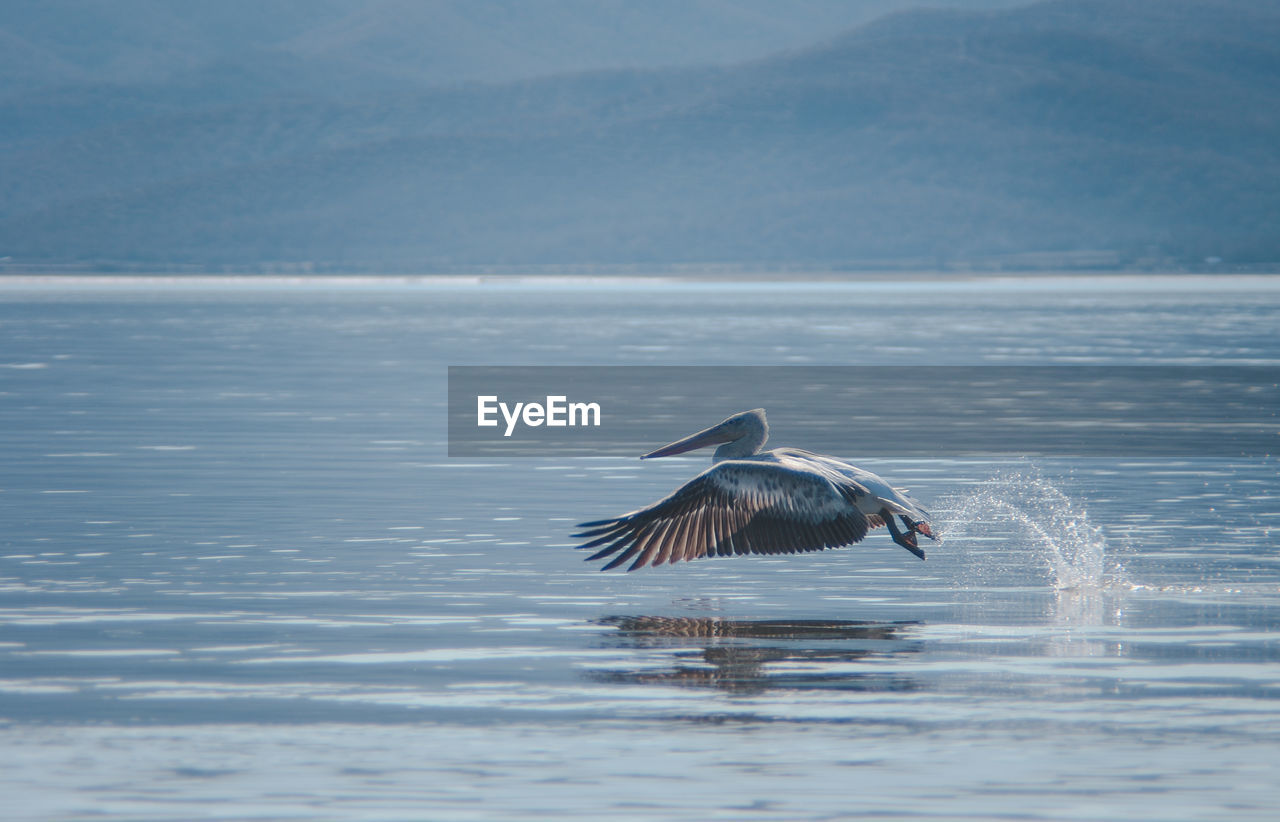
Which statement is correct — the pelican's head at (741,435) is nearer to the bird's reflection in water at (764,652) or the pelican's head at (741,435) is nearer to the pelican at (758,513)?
the pelican at (758,513)

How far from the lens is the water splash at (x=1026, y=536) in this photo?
502 inches

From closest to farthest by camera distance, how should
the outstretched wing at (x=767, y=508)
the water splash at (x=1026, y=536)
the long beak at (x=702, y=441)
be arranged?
1. the outstretched wing at (x=767, y=508)
2. the long beak at (x=702, y=441)
3. the water splash at (x=1026, y=536)

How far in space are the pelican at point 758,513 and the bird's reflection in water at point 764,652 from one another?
0.46 metres

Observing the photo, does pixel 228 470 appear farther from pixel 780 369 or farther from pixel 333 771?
pixel 780 369

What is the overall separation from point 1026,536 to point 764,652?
534 cm

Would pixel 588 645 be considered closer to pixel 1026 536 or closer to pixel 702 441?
pixel 702 441

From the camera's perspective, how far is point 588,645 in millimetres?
10289

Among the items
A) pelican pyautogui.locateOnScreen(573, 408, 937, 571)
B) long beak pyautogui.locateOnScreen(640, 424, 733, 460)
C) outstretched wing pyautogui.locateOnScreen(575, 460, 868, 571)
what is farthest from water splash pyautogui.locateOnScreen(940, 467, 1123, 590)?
long beak pyautogui.locateOnScreen(640, 424, 733, 460)

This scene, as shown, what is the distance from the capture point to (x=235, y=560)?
1326cm

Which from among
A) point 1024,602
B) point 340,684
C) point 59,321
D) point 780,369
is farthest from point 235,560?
point 59,321

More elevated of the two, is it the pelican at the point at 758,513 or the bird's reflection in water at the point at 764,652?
the pelican at the point at 758,513

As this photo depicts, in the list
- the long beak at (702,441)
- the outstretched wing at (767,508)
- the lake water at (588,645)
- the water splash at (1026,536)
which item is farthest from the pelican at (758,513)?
the water splash at (1026,536)

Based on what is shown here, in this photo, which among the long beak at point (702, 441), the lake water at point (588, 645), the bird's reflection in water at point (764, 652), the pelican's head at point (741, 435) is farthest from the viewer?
the long beak at point (702, 441)

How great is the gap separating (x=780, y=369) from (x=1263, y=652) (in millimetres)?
26767
